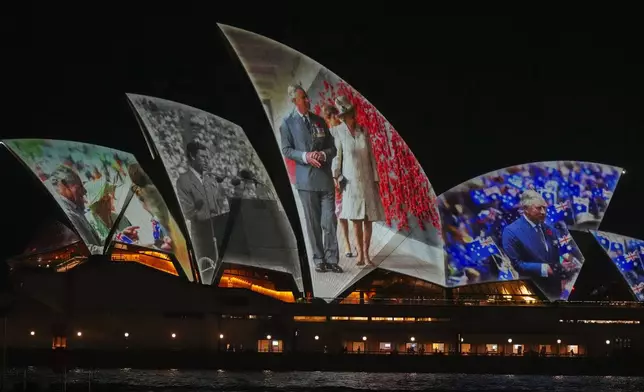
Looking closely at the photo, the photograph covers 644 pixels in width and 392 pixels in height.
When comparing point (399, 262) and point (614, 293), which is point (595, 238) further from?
point (399, 262)

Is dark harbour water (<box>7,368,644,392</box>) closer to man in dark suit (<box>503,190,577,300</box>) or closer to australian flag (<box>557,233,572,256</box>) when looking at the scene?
man in dark suit (<box>503,190,577,300</box>)

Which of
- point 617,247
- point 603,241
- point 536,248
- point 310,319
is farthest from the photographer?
point 617,247

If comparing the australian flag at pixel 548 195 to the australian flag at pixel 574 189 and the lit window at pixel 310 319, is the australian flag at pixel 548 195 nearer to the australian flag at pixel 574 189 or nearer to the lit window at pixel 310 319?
the australian flag at pixel 574 189

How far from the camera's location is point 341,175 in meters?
55.9

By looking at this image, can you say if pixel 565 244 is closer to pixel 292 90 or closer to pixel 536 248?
pixel 536 248

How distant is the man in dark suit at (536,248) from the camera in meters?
59.1

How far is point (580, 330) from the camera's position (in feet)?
190

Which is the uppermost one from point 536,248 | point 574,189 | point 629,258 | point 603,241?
point 574,189

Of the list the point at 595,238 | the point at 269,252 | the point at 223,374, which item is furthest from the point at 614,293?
the point at 223,374

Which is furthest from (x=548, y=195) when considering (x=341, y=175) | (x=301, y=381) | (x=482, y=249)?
(x=301, y=381)

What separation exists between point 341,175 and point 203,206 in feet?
22.3

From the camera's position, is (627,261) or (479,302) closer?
(479,302)

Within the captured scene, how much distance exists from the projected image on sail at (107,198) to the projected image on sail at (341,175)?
24.6 feet

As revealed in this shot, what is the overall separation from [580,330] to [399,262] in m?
9.54
